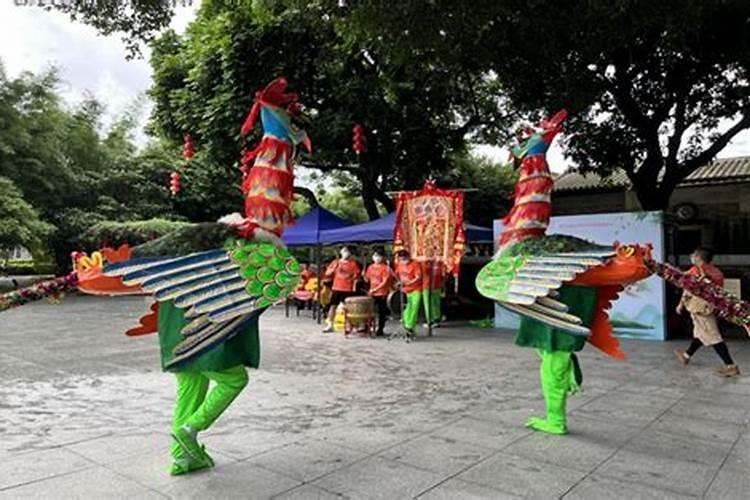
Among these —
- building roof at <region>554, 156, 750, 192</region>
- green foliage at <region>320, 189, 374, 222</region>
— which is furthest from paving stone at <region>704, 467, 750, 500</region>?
green foliage at <region>320, 189, 374, 222</region>

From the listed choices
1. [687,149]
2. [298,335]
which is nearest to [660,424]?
[298,335]

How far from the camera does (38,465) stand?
12.2 feet

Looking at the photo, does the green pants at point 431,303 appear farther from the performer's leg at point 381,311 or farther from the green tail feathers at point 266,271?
the green tail feathers at point 266,271

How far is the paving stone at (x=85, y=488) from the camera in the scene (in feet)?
10.6

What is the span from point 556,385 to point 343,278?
20.9 feet

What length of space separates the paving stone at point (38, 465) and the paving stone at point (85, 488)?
105mm

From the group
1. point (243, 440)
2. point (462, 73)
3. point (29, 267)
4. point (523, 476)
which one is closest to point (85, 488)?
point (243, 440)

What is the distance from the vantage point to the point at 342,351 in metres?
8.30

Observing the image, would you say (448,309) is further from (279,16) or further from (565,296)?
(565,296)

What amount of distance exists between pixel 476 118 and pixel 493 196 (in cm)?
680

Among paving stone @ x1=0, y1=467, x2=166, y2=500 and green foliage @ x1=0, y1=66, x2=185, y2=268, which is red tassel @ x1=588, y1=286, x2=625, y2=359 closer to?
paving stone @ x1=0, y1=467, x2=166, y2=500

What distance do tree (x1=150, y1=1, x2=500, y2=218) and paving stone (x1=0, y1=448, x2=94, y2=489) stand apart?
24.8 feet

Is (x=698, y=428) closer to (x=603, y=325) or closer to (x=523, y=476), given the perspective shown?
(x=603, y=325)

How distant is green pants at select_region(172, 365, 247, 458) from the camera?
11.6 ft
